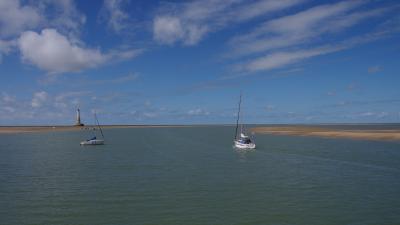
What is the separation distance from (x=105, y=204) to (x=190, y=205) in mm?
5891

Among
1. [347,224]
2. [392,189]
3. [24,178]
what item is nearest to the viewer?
[347,224]

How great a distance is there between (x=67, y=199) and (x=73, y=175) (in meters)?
12.1

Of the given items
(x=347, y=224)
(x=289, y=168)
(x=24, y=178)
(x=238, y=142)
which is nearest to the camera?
(x=347, y=224)

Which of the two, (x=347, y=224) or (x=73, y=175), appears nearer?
(x=347, y=224)

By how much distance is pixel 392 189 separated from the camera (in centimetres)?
3244

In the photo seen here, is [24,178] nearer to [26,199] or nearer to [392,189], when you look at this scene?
[26,199]

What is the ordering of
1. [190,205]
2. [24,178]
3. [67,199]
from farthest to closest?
[24,178]
[67,199]
[190,205]

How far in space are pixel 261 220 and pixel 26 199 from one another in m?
17.4

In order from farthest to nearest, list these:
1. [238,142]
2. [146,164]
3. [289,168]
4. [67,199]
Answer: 1. [238,142]
2. [146,164]
3. [289,168]
4. [67,199]

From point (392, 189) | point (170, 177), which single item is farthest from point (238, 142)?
point (392, 189)

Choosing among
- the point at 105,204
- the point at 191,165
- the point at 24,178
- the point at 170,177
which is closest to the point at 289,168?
the point at 191,165

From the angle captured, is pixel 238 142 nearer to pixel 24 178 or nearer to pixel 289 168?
pixel 289 168

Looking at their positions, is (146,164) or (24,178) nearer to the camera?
(24,178)

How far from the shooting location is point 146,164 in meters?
49.7
